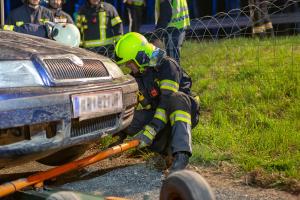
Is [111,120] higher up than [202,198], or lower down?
higher up

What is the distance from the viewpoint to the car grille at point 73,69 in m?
3.48

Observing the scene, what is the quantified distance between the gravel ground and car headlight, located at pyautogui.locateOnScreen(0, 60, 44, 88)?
1.40m

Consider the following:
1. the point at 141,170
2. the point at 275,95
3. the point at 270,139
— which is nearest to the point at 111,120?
the point at 141,170

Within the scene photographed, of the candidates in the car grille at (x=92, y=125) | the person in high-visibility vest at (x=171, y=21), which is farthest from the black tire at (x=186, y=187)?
the person in high-visibility vest at (x=171, y=21)

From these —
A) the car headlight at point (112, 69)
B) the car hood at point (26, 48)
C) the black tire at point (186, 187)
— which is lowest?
the black tire at point (186, 187)

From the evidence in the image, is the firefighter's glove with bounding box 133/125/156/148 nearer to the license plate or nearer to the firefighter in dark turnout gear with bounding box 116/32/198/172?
the firefighter in dark turnout gear with bounding box 116/32/198/172

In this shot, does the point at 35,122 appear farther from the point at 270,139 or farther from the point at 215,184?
the point at 270,139

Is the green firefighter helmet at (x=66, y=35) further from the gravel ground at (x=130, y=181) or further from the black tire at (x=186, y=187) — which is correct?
the black tire at (x=186, y=187)

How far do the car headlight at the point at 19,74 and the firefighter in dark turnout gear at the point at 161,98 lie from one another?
1.44 metres

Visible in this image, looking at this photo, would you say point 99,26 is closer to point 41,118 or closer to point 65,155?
point 65,155

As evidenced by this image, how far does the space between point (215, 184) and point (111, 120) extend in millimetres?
1195

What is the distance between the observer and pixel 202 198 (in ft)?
10.7

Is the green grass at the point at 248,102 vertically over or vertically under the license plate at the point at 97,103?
under

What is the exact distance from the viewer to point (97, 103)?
3.61 meters
